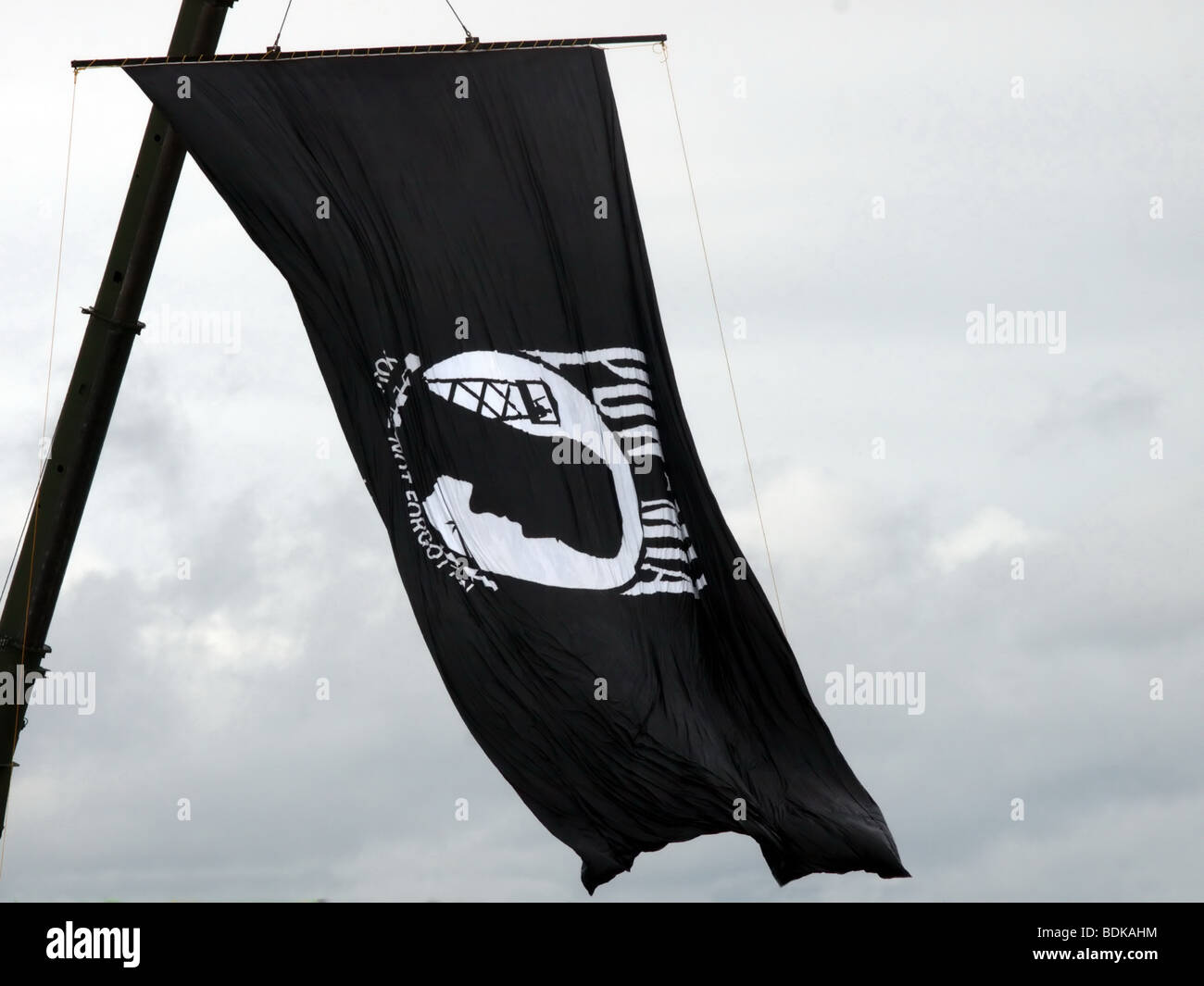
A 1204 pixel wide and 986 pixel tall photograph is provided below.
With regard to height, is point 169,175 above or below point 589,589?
above

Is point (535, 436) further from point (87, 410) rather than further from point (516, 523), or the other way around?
point (87, 410)

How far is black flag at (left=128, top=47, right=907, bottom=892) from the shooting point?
17.9 meters

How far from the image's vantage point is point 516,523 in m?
18.2

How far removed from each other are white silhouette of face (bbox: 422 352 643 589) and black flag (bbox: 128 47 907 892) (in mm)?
19

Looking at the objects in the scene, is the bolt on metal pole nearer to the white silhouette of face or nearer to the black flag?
the black flag

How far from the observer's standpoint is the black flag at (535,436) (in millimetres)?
17875

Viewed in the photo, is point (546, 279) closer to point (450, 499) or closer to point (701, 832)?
point (450, 499)

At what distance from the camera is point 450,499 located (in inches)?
717

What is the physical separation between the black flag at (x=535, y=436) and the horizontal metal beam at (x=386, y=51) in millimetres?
65
